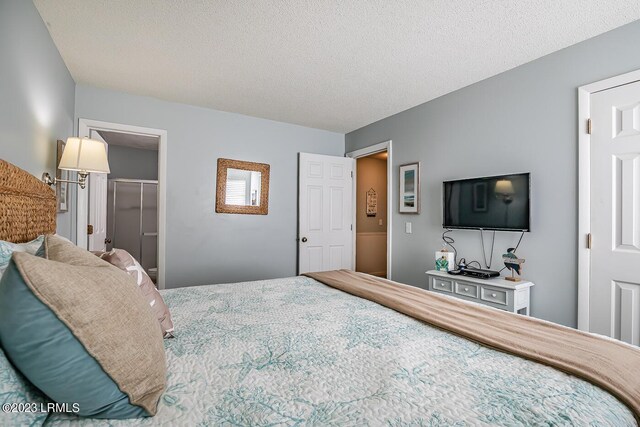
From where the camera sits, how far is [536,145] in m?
2.53

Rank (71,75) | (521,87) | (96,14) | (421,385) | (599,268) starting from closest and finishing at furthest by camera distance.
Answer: (421,385)
(96,14)
(599,268)
(521,87)
(71,75)

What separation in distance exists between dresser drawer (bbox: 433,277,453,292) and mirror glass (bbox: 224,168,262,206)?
228 cm

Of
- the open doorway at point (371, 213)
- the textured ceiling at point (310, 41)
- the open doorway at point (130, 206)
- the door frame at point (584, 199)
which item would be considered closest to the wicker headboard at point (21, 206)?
the textured ceiling at point (310, 41)

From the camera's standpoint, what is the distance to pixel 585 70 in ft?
7.39

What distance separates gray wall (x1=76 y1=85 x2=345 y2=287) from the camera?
3.38 m

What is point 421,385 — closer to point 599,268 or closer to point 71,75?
point 599,268

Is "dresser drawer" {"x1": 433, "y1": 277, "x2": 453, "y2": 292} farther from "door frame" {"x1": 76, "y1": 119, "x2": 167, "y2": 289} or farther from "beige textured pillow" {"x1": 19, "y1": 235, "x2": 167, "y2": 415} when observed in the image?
"door frame" {"x1": 76, "y1": 119, "x2": 167, "y2": 289}

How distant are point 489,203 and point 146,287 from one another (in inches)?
103

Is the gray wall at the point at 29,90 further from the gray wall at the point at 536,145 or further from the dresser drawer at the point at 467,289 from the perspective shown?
the gray wall at the point at 536,145

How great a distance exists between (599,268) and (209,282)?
3.59m

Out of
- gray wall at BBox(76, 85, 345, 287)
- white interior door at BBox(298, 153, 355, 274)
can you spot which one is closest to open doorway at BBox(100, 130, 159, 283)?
gray wall at BBox(76, 85, 345, 287)

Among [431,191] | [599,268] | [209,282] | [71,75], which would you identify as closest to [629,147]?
[599,268]

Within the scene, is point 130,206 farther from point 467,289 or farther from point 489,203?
point 489,203

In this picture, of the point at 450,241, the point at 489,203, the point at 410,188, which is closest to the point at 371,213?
the point at 410,188
